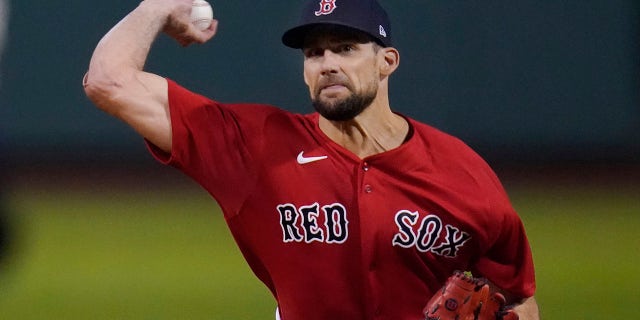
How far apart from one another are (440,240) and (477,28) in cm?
346

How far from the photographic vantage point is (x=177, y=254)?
6797 mm

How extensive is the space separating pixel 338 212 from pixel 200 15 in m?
0.73

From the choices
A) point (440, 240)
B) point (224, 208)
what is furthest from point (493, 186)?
point (224, 208)

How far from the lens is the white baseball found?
3465 millimetres

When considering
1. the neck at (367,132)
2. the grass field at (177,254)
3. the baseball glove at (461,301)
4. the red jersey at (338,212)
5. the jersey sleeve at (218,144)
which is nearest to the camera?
the baseball glove at (461,301)

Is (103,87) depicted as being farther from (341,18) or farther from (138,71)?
(341,18)

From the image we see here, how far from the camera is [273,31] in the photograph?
21.9ft

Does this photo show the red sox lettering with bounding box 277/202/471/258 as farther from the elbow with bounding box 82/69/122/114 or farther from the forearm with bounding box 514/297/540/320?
the elbow with bounding box 82/69/122/114

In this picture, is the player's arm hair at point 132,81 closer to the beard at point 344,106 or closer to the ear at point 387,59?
the beard at point 344,106

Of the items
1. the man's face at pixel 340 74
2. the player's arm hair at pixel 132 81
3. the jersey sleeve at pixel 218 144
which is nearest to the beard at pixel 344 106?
the man's face at pixel 340 74

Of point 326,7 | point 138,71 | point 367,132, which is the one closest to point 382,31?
point 326,7

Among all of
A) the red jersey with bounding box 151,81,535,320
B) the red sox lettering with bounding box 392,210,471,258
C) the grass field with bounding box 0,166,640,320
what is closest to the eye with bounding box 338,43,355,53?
the red jersey with bounding box 151,81,535,320

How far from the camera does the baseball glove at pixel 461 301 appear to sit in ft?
10.6

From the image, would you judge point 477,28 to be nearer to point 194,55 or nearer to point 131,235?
point 194,55
